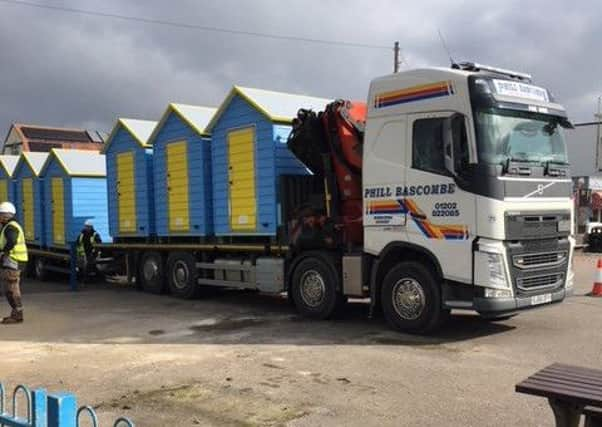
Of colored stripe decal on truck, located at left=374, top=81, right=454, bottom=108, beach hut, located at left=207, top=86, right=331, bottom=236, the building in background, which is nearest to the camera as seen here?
colored stripe decal on truck, located at left=374, top=81, right=454, bottom=108

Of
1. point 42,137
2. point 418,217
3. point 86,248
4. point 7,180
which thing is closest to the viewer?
point 418,217

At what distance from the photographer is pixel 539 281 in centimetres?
840

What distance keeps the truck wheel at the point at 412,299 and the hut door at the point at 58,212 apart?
10.3m

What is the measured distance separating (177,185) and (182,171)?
33cm

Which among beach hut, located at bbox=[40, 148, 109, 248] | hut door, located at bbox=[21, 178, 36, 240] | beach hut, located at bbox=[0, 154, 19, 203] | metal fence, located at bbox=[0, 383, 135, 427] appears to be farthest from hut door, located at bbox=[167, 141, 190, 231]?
metal fence, located at bbox=[0, 383, 135, 427]

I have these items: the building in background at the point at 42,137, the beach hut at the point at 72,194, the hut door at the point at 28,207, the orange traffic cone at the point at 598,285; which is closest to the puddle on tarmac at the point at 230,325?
the orange traffic cone at the point at 598,285

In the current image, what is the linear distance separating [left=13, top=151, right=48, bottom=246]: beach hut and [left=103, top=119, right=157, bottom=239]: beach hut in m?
3.73

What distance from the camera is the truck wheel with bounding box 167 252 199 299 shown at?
41.8 feet

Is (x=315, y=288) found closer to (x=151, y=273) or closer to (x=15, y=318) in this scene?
(x=15, y=318)

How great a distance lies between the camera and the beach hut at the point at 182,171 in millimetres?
12078

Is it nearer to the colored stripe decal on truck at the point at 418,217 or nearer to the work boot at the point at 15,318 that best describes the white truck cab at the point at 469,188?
the colored stripe decal on truck at the point at 418,217

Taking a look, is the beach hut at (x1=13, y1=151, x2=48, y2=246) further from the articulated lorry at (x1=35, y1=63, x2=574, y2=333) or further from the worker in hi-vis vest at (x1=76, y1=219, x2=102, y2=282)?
the articulated lorry at (x1=35, y1=63, x2=574, y2=333)

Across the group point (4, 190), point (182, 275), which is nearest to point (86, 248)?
point (182, 275)

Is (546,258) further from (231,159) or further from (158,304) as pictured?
(158,304)
